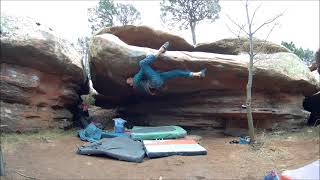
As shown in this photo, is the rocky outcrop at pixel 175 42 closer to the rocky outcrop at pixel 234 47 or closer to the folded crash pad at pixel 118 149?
the rocky outcrop at pixel 234 47

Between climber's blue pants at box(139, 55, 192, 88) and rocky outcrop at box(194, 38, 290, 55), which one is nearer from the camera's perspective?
climber's blue pants at box(139, 55, 192, 88)

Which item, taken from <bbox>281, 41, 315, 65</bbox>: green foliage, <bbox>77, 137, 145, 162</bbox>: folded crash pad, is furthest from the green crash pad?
<bbox>281, 41, 315, 65</bbox>: green foliage

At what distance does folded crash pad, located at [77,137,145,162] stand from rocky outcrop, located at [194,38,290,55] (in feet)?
15.0

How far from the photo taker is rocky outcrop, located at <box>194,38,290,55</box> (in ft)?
41.5

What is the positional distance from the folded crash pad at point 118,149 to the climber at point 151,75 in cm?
206

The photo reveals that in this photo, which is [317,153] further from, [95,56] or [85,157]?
[95,56]

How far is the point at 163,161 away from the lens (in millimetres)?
8695

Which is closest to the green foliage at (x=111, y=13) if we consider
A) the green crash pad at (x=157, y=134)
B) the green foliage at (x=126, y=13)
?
the green foliage at (x=126, y=13)

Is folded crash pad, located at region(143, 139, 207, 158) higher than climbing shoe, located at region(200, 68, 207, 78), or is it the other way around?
climbing shoe, located at region(200, 68, 207, 78)

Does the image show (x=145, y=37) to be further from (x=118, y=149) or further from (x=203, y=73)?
(x=118, y=149)

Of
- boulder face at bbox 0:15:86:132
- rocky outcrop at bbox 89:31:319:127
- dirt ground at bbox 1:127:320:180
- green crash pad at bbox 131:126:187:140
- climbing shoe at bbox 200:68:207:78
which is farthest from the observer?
rocky outcrop at bbox 89:31:319:127

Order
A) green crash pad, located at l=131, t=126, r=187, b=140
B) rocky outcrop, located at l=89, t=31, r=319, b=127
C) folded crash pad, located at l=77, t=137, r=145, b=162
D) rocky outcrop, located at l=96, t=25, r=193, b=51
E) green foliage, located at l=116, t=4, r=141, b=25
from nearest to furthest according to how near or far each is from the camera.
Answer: folded crash pad, located at l=77, t=137, r=145, b=162 → green crash pad, located at l=131, t=126, r=187, b=140 → rocky outcrop, located at l=89, t=31, r=319, b=127 → rocky outcrop, located at l=96, t=25, r=193, b=51 → green foliage, located at l=116, t=4, r=141, b=25

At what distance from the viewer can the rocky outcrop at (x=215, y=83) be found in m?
11.6

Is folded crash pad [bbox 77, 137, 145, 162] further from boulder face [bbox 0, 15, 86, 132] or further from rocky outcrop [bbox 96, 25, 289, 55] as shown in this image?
rocky outcrop [bbox 96, 25, 289, 55]
